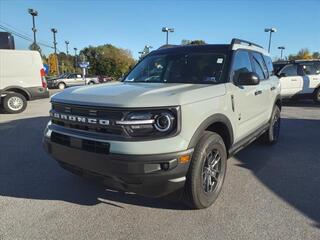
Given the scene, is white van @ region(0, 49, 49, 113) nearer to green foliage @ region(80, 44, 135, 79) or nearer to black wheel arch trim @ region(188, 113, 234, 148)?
black wheel arch trim @ region(188, 113, 234, 148)

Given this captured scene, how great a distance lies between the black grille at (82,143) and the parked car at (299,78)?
10.8 meters

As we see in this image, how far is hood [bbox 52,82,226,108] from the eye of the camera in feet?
10.0

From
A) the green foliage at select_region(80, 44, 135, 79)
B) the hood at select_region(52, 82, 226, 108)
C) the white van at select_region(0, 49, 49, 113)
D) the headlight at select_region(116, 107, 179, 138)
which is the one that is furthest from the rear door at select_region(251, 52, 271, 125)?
the green foliage at select_region(80, 44, 135, 79)

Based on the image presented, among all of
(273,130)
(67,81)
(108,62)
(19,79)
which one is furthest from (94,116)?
(108,62)

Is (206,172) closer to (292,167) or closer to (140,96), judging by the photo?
(140,96)

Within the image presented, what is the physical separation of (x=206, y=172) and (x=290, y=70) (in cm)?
1077

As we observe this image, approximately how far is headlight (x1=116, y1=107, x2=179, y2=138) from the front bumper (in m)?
0.22

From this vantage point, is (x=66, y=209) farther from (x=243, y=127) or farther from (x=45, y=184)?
(x=243, y=127)

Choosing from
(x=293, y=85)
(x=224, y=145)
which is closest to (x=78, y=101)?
(x=224, y=145)

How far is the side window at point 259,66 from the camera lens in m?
5.25

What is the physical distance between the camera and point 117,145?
301cm

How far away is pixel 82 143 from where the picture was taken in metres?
3.28

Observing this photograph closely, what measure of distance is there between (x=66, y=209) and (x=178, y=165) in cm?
153

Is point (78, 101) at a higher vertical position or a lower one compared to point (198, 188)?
higher
